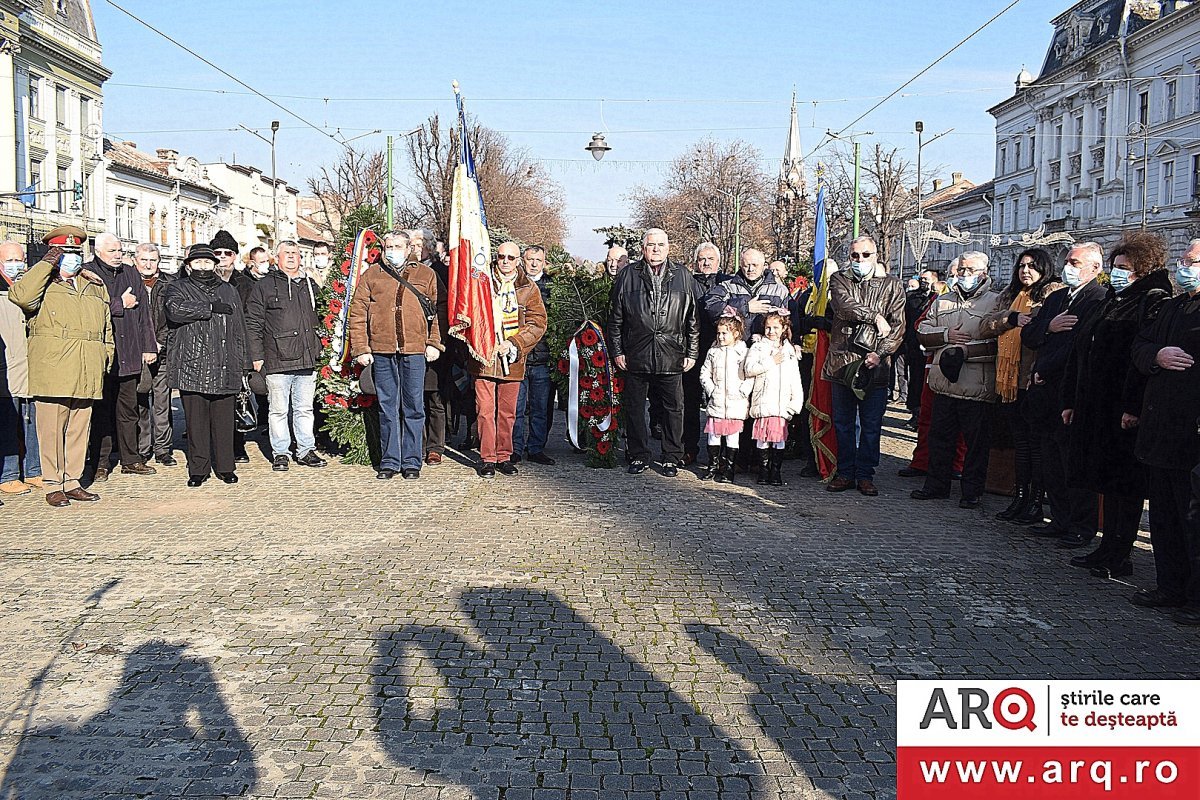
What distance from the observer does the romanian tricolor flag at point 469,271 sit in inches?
388

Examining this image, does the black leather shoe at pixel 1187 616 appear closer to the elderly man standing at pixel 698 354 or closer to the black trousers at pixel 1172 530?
the black trousers at pixel 1172 530

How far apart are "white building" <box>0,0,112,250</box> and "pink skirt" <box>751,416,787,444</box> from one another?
42847 mm

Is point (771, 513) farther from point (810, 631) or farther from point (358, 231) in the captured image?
point (358, 231)

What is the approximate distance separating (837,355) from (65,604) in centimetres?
641

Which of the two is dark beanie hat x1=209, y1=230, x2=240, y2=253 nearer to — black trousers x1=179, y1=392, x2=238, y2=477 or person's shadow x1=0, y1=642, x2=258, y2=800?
black trousers x1=179, y1=392, x2=238, y2=477

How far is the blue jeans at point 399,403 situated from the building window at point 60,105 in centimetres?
5289

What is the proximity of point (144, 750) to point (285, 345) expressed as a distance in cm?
685

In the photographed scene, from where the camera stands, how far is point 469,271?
995 cm

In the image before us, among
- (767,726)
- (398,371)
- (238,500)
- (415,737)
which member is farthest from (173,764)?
(398,371)

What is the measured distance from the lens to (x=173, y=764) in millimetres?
3795

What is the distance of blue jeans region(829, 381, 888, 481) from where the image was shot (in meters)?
9.30

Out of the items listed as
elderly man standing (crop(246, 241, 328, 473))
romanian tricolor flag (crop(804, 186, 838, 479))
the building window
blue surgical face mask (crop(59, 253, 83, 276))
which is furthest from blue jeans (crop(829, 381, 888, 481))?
the building window

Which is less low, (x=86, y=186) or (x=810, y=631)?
(x=86, y=186)

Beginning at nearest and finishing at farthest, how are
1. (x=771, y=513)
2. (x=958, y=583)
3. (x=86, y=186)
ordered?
(x=958, y=583), (x=771, y=513), (x=86, y=186)
